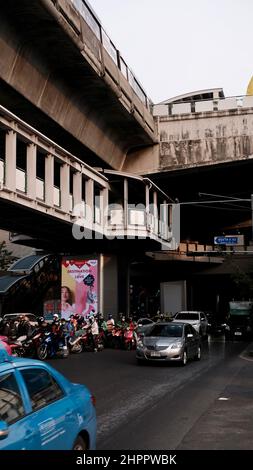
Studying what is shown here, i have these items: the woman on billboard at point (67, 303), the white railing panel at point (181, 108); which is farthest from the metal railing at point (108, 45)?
the woman on billboard at point (67, 303)

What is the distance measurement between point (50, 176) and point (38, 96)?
3.42 m

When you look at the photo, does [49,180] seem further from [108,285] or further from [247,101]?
[247,101]

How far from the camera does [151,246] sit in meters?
36.1

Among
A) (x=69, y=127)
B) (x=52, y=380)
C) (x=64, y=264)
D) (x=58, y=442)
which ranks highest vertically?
(x=69, y=127)

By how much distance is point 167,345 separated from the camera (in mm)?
18125

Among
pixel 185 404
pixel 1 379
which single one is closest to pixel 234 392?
pixel 185 404

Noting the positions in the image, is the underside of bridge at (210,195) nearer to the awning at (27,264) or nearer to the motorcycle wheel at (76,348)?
the motorcycle wheel at (76,348)

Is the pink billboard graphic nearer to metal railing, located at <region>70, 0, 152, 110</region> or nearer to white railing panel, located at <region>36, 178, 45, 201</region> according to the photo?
metal railing, located at <region>70, 0, 152, 110</region>

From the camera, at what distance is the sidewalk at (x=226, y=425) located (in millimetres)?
7492

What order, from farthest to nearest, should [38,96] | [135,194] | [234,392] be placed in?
1. [135,194]
2. [38,96]
3. [234,392]

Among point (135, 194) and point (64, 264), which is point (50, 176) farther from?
point (135, 194)

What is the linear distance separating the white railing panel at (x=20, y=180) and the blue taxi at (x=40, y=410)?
15306mm

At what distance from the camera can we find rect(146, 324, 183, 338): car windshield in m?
19.1
